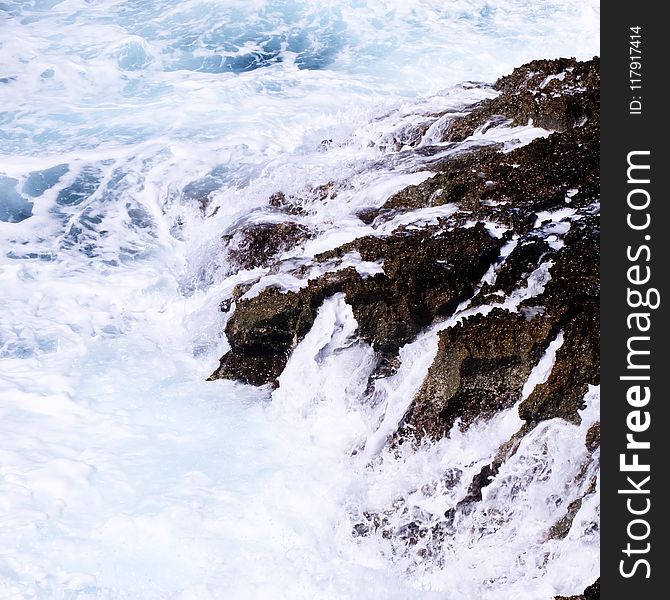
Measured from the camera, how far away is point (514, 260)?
629 cm

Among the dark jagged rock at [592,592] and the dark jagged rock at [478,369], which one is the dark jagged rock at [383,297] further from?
the dark jagged rock at [592,592]

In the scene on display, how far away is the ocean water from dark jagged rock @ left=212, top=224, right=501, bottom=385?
120 mm

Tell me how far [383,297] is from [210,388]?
1.78m

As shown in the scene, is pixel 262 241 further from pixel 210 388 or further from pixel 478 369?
pixel 478 369

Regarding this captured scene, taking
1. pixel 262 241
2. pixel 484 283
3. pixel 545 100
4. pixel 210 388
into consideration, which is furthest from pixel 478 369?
pixel 545 100

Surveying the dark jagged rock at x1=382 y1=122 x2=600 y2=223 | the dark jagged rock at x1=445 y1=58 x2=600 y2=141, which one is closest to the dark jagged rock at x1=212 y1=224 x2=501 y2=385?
the dark jagged rock at x1=382 y1=122 x2=600 y2=223

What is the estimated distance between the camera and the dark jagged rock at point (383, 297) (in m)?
6.30

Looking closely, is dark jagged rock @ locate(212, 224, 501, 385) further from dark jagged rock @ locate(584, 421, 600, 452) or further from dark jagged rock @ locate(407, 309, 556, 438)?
dark jagged rock @ locate(584, 421, 600, 452)

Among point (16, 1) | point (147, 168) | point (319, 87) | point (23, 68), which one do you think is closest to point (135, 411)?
point (147, 168)

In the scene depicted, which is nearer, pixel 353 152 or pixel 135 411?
pixel 135 411

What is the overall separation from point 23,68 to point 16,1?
371 centimetres

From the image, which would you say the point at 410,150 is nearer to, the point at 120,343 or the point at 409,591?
the point at 120,343

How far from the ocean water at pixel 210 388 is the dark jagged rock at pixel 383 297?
12cm

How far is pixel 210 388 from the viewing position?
7.12 metres
